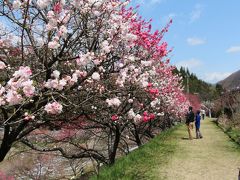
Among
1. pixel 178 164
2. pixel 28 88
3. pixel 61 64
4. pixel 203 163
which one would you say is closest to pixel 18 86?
pixel 28 88

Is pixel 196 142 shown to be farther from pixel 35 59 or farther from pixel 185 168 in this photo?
pixel 35 59

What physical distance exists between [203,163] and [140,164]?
2068 mm

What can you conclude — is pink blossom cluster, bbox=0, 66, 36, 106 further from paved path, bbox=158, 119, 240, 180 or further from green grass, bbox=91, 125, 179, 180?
paved path, bbox=158, 119, 240, 180

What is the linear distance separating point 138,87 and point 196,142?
799 centimetres

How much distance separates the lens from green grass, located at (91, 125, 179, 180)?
25.8 ft

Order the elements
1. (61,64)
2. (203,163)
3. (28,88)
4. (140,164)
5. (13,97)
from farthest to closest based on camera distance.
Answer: (203,163)
(140,164)
(61,64)
(28,88)
(13,97)

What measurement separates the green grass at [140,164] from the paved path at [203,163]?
275 millimetres

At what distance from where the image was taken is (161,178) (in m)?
8.16

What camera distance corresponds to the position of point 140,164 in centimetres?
947

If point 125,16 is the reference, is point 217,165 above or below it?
below

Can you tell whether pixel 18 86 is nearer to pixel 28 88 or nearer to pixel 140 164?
pixel 28 88

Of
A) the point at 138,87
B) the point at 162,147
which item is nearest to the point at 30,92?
the point at 138,87

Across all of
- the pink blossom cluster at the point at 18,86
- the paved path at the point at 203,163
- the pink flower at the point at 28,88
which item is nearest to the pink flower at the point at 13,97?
the pink blossom cluster at the point at 18,86

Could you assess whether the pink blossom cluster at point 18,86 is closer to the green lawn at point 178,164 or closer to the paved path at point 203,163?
the green lawn at point 178,164
